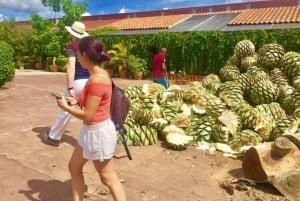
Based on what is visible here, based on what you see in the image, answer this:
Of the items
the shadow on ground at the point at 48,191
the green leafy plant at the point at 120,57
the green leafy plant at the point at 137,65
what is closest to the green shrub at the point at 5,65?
the green leafy plant at the point at 120,57

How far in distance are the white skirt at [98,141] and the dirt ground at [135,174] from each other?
0.96 m

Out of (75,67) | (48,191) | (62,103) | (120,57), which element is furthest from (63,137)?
(120,57)

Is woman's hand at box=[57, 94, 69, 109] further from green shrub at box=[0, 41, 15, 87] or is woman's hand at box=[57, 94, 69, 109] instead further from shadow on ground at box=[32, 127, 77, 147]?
green shrub at box=[0, 41, 15, 87]

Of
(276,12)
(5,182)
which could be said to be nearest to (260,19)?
(276,12)

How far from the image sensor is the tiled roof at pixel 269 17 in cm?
1768

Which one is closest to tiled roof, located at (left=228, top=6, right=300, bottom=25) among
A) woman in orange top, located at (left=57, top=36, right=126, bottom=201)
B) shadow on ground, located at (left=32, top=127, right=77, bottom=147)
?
shadow on ground, located at (left=32, top=127, right=77, bottom=147)

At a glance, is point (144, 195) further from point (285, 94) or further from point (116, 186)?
point (285, 94)

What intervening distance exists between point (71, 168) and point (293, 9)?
68.0 ft

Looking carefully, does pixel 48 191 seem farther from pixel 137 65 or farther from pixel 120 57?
pixel 120 57

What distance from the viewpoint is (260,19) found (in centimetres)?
1875

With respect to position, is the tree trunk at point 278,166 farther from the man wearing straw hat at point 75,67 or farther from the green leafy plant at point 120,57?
the green leafy plant at point 120,57

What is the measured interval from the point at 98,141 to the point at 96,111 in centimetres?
25

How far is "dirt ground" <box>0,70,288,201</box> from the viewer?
377cm

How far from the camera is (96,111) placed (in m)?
2.79
